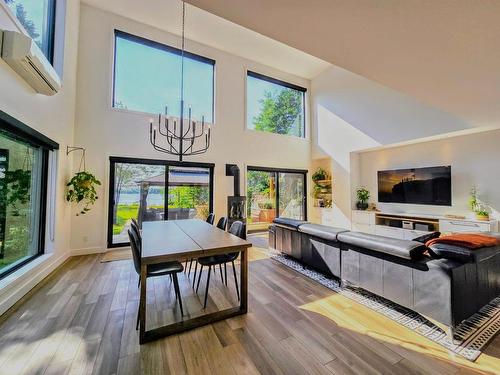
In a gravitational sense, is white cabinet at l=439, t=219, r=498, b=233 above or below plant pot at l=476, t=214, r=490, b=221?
below

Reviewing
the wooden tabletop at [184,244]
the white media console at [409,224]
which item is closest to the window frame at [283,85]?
the white media console at [409,224]

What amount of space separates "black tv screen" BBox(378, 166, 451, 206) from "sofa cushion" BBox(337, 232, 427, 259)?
11.3 ft

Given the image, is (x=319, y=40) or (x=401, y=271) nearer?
(x=319, y=40)

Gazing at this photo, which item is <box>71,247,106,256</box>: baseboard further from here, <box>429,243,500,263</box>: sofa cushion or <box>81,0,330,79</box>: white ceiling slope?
<box>429,243,500,263</box>: sofa cushion

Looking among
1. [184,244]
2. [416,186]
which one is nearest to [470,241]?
[184,244]

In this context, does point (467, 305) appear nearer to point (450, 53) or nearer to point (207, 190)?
point (450, 53)

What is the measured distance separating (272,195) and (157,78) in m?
4.36

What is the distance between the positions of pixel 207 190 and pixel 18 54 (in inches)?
155

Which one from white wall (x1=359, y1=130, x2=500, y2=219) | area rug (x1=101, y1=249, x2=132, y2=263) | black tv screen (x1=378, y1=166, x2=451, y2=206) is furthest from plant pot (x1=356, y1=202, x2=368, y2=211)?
area rug (x1=101, y1=249, x2=132, y2=263)

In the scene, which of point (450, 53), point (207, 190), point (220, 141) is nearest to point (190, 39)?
point (220, 141)

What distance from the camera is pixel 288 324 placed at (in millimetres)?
2113

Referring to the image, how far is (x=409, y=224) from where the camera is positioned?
4805 millimetres

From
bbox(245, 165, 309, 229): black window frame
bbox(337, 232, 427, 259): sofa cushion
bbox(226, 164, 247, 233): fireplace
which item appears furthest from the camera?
bbox(245, 165, 309, 229): black window frame

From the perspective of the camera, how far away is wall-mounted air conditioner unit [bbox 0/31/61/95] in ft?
7.17
